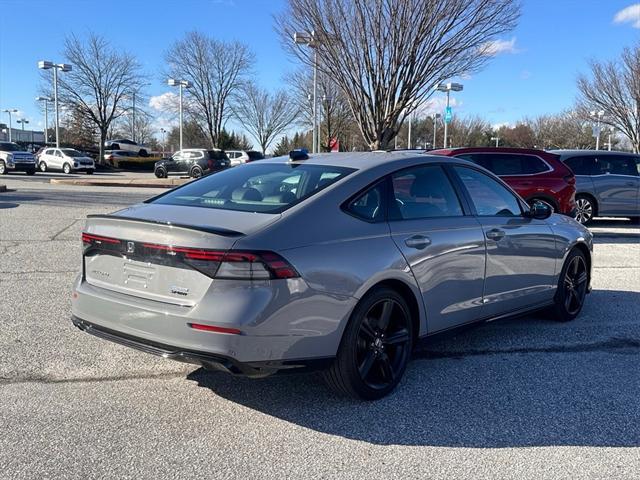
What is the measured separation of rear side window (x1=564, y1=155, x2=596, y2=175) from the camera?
13.8 metres

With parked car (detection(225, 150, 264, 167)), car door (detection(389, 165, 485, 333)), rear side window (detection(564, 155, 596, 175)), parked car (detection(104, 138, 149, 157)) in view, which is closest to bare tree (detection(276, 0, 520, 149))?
rear side window (detection(564, 155, 596, 175))

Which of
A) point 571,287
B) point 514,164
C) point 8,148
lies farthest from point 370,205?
point 8,148

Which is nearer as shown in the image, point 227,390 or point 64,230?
point 227,390

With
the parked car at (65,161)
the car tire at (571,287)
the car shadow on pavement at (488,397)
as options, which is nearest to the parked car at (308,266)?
the car shadow on pavement at (488,397)

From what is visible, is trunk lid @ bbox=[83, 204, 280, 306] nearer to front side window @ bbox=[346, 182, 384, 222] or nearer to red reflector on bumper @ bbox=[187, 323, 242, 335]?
red reflector on bumper @ bbox=[187, 323, 242, 335]

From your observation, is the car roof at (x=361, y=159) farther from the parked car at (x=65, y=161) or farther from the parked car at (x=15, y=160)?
the parked car at (x=65, y=161)

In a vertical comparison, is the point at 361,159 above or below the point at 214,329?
above

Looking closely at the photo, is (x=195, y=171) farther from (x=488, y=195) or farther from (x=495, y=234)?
(x=495, y=234)

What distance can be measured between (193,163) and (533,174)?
24766 mm

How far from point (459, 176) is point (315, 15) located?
12751 mm

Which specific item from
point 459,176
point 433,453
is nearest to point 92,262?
point 433,453

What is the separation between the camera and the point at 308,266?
3.36 m

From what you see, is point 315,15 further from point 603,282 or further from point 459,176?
point 459,176

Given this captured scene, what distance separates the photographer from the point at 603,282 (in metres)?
7.64
